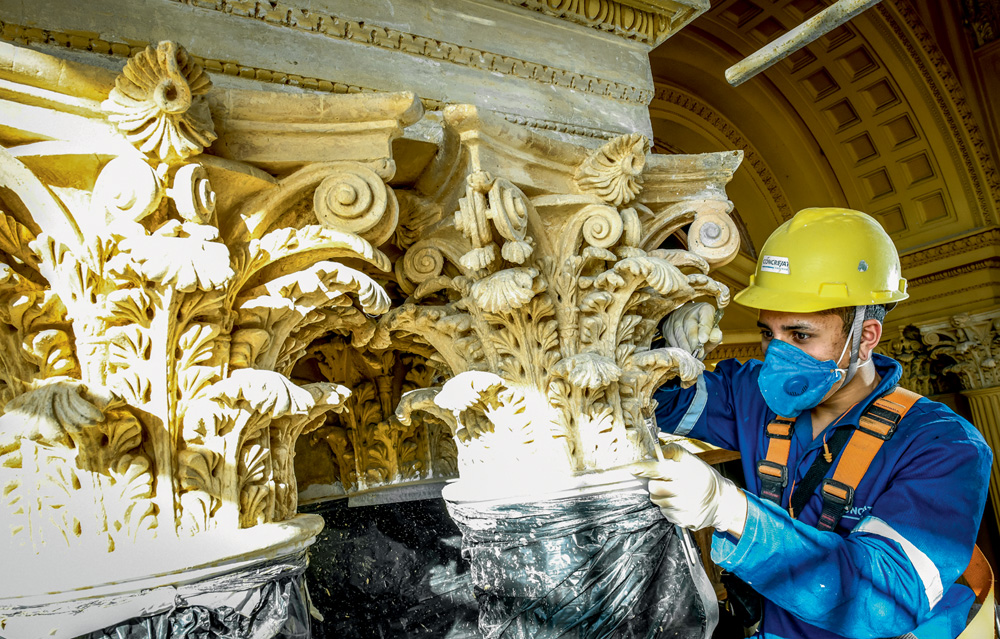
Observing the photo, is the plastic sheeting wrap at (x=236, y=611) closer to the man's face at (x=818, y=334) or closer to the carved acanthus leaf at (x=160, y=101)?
the carved acanthus leaf at (x=160, y=101)

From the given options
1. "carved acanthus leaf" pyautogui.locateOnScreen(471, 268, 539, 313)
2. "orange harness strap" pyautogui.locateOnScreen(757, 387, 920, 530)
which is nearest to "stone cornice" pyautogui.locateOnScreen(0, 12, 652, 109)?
"carved acanthus leaf" pyautogui.locateOnScreen(471, 268, 539, 313)

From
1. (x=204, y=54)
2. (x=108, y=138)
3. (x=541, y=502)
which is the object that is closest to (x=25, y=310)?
(x=108, y=138)

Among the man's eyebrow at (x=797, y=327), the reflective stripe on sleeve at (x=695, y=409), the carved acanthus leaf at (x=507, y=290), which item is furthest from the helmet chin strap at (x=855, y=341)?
the carved acanthus leaf at (x=507, y=290)

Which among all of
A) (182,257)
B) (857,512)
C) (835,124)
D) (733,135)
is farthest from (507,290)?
(835,124)

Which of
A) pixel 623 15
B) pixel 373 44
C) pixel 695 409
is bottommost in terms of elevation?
pixel 695 409

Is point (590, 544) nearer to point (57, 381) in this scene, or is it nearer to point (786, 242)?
point (786, 242)

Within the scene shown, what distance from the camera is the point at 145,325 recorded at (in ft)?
5.04

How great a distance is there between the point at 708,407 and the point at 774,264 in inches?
22.3

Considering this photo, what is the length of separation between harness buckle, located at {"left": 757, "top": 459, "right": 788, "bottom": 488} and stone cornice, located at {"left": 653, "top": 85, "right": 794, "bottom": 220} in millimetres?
4755

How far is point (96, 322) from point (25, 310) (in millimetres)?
135

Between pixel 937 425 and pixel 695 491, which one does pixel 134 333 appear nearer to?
pixel 695 491

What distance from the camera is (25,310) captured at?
1.47 m

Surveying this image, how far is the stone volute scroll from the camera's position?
1.41m

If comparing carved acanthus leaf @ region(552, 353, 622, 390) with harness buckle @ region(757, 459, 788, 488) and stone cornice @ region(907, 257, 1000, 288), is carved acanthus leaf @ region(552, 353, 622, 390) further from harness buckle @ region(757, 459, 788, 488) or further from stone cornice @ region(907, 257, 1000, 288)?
stone cornice @ region(907, 257, 1000, 288)
